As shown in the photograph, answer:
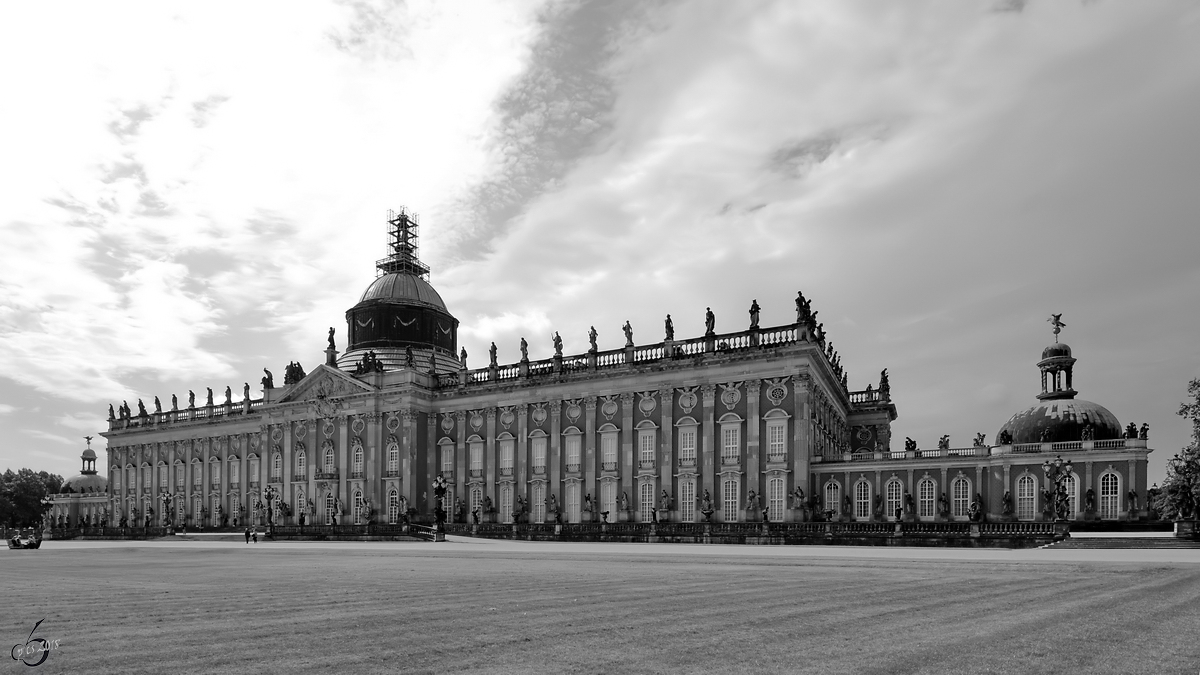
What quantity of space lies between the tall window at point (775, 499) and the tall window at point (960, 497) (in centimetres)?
1011

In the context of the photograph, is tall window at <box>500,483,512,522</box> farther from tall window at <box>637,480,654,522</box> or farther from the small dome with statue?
the small dome with statue

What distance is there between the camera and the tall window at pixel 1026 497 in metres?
53.6

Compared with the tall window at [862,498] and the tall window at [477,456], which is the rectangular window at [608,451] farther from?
the tall window at [862,498]

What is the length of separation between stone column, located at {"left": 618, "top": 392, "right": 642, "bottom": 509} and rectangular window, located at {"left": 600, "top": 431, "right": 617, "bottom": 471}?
0.66 metres

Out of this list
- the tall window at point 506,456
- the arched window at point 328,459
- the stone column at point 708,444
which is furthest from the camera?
the arched window at point 328,459

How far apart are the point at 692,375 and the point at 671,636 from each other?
49.9m

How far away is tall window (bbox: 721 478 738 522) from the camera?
2335 inches

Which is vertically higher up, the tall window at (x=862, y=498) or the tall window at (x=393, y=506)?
the tall window at (x=862, y=498)

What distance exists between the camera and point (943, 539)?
136ft

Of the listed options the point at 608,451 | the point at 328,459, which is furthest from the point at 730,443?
the point at 328,459

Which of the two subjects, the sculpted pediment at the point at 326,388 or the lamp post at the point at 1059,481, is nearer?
the lamp post at the point at 1059,481

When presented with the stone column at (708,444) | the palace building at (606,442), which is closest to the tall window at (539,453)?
the palace building at (606,442)

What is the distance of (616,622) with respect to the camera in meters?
13.3

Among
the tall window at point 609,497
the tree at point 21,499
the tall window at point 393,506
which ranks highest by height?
the tall window at point 609,497
